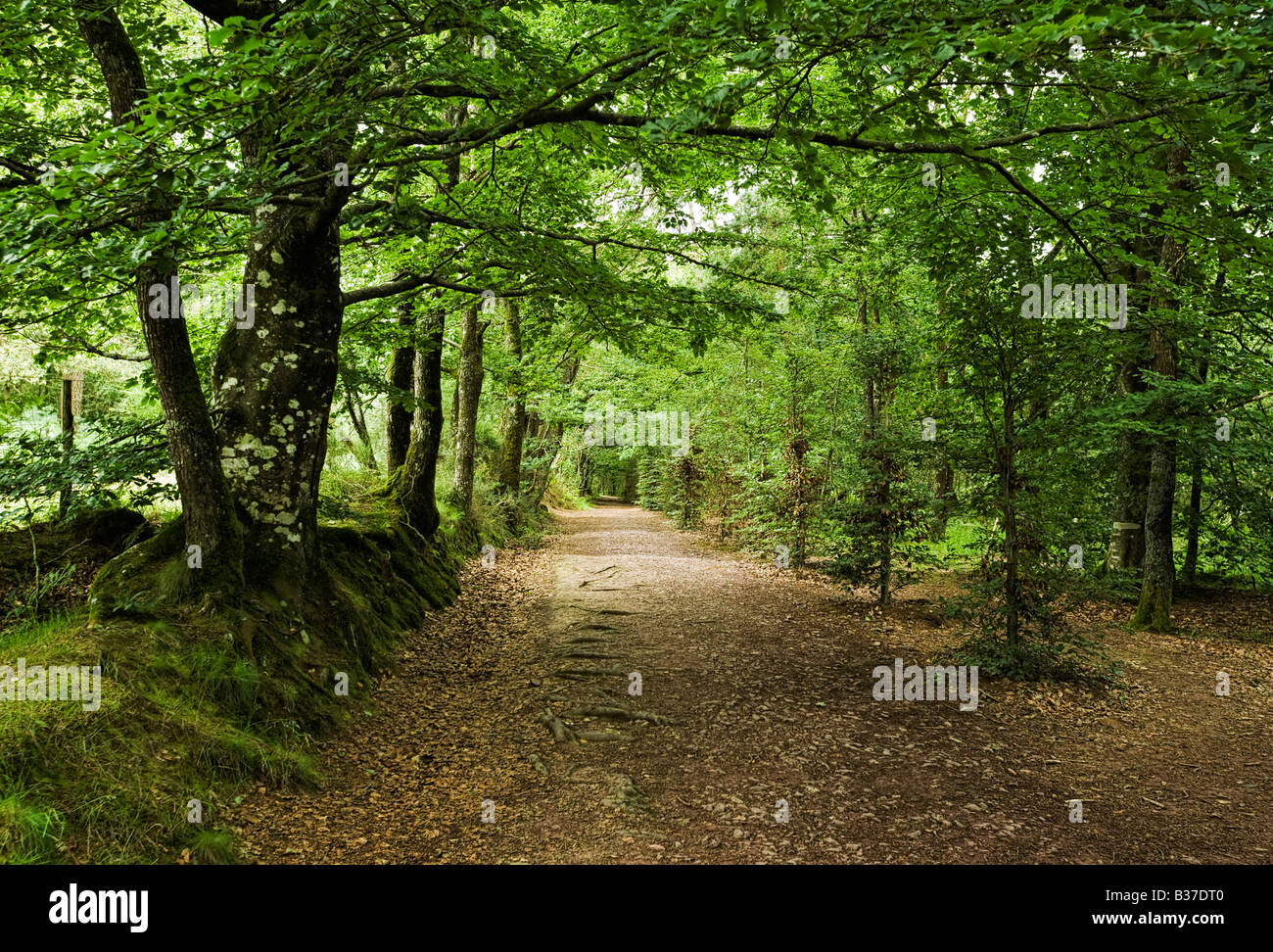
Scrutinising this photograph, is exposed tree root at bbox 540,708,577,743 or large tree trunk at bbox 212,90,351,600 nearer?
exposed tree root at bbox 540,708,577,743

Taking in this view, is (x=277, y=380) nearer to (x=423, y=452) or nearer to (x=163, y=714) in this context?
(x=163, y=714)

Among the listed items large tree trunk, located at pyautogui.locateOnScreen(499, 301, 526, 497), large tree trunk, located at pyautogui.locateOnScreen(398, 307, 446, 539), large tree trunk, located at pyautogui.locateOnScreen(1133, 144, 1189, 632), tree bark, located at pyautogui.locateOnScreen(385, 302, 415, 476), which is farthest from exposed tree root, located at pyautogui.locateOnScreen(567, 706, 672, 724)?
large tree trunk, located at pyautogui.locateOnScreen(499, 301, 526, 497)

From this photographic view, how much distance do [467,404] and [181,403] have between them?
8.68 meters

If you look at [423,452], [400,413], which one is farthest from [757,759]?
[400,413]

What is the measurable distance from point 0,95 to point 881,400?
40.0ft

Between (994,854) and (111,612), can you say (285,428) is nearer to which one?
(111,612)

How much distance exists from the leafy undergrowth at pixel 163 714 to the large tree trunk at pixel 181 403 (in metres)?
0.31

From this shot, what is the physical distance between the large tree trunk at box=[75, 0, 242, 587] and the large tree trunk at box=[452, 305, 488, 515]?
27.4 ft

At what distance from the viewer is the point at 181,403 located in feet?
17.3

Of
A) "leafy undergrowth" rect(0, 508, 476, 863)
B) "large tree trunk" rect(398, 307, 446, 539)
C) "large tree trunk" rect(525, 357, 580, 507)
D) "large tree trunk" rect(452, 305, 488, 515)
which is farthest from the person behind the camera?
"large tree trunk" rect(525, 357, 580, 507)

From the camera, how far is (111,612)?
4.79 meters

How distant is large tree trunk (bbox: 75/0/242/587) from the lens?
491 cm

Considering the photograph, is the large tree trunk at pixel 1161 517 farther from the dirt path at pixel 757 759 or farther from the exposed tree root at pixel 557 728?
the exposed tree root at pixel 557 728

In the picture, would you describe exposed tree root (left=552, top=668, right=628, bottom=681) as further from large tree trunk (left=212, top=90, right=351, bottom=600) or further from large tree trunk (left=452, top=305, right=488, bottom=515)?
large tree trunk (left=452, top=305, right=488, bottom=515)
